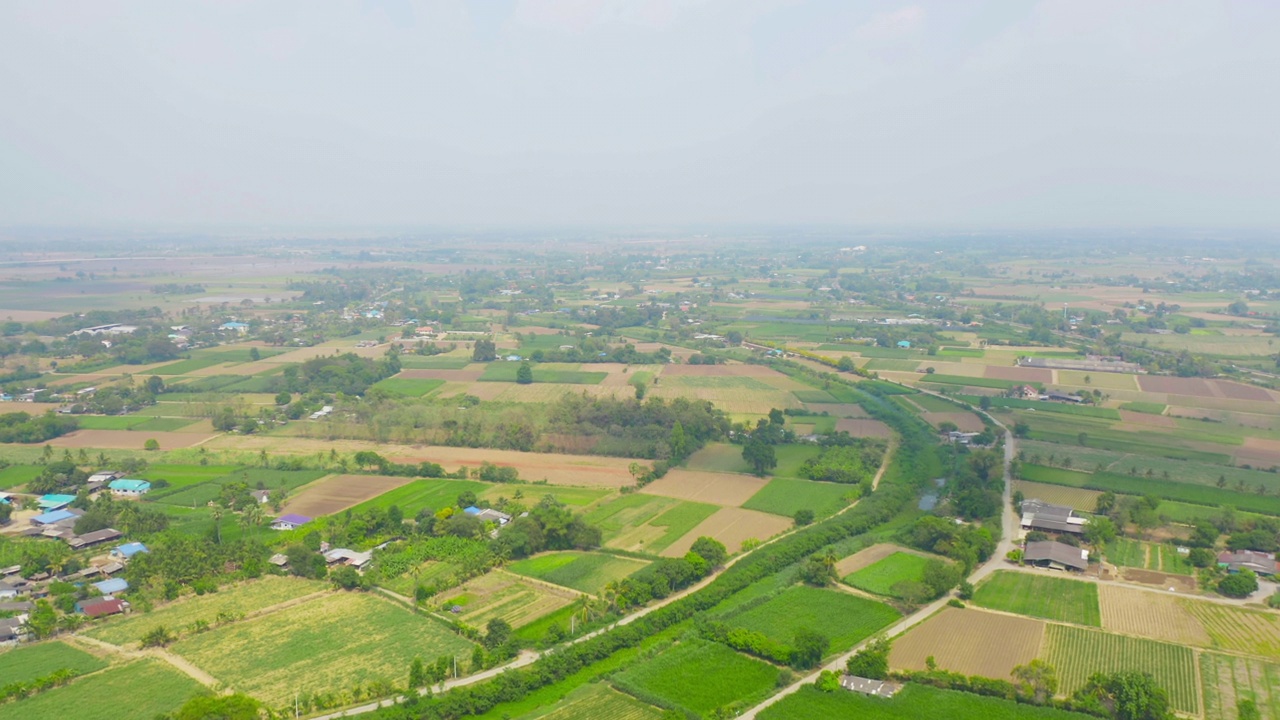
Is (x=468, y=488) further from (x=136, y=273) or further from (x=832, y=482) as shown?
(x=136, y=273)

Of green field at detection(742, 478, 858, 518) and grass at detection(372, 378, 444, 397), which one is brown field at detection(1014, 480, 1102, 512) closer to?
green field at detection(742, 478, 858, 518)

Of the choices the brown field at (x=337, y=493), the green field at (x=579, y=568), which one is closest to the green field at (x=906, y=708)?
the green field at (x=579, y=568)

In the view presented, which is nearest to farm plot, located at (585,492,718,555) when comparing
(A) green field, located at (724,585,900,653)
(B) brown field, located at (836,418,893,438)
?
(A) green field, located at (724,585,900,653)

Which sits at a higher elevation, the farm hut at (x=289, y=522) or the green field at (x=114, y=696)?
the green field at (x=114, y=696)

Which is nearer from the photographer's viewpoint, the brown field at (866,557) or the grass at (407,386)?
the brown field at (866,557)

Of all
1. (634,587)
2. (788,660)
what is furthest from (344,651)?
(788,660)

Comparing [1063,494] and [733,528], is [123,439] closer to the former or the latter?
[733,528]

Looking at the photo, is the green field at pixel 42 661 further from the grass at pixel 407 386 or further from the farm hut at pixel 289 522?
the grass at pixel 407 386
